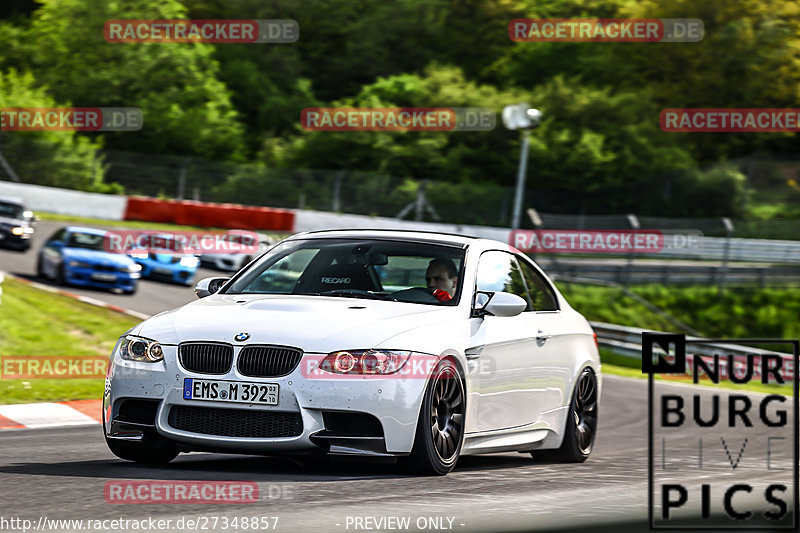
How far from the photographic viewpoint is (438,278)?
26.1 ft

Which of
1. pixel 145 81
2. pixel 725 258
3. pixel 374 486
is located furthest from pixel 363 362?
pixel 145 81

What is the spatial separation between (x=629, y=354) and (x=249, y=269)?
675 inches

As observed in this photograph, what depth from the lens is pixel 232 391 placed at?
6.69 metres

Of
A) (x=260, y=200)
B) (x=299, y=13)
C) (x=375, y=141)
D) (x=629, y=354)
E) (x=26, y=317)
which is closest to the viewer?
(x=26, y=317)

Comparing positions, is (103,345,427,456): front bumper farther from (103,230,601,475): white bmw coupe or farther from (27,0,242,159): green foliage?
(27,0,242,159): green foliage

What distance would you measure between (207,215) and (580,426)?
82.8 ft

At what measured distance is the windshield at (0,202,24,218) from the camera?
25.4 m

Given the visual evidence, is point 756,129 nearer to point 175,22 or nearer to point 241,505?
point 175,22

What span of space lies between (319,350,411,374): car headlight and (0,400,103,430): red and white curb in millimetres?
4526

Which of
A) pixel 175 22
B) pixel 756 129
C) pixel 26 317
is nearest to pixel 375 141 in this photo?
pixel 175 22

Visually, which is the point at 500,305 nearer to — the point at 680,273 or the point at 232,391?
the point at 232,391

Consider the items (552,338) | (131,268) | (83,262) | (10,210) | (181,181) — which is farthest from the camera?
(181,181)

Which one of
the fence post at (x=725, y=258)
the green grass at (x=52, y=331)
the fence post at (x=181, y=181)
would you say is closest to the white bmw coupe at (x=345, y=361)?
the green grass at (x=52, y=331)

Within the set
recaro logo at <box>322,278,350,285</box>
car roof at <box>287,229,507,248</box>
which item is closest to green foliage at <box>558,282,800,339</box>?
car roof at <box>287,229,507,248</box>
